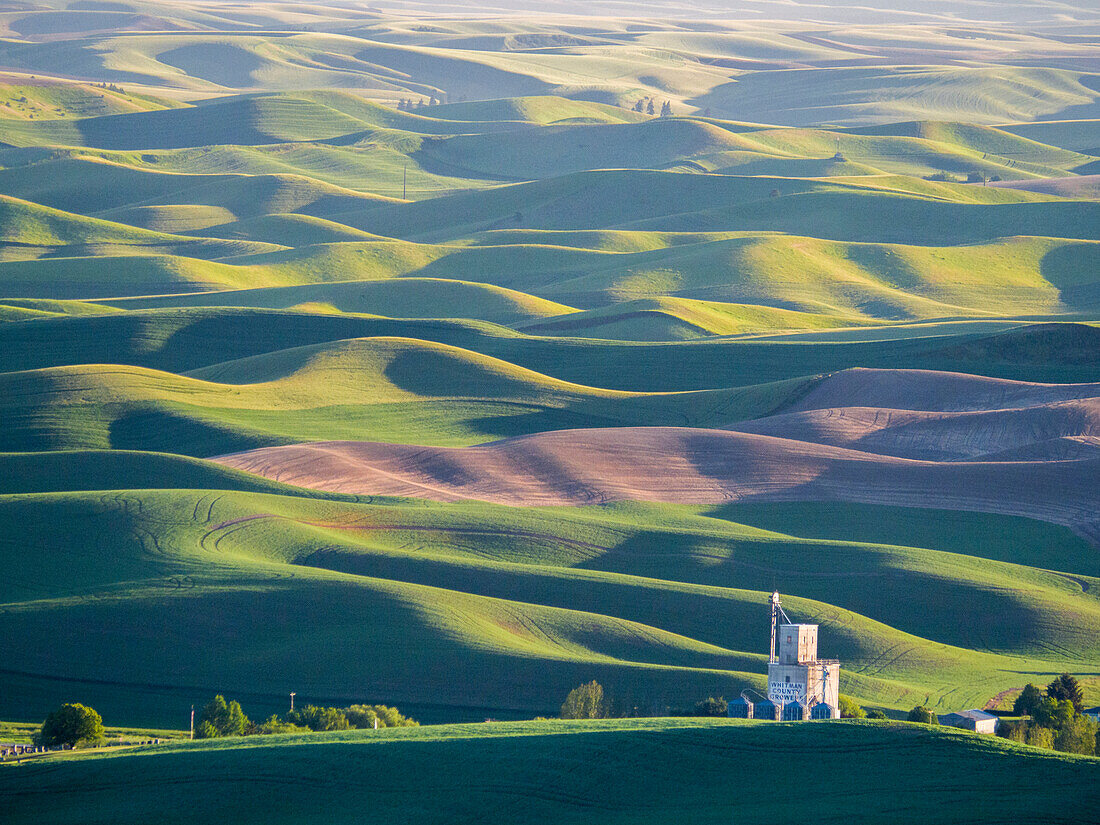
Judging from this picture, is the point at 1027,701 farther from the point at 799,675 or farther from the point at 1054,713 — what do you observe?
the point at 799,675

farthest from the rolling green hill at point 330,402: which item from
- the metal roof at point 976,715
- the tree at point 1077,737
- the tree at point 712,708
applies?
the tree at point 1077,737

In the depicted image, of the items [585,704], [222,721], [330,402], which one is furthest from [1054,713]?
[330,402]

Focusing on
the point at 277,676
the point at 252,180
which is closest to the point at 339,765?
the point at 277,676

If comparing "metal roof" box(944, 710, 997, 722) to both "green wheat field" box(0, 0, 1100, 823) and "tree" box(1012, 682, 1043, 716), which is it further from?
"green wheat field" box(0, 0, 1100, 823)

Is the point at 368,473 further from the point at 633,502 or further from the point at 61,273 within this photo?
the point at 61,273

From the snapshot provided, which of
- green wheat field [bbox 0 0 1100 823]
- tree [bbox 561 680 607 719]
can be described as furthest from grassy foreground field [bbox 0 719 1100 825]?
tree [bbox 561 680 607 719]

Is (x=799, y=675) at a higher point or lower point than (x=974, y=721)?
higher
